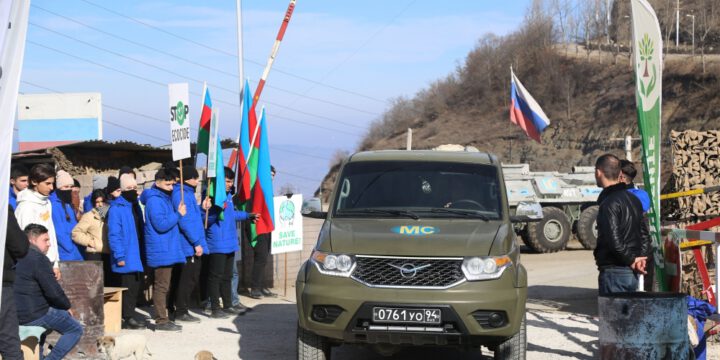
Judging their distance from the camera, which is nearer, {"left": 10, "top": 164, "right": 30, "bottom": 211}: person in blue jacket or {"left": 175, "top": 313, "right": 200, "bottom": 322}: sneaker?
{"left": 10, "top": 164, "right": 30, "bottom": 211}: person in blue jacket

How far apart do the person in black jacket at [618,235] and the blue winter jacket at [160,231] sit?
15.4 feet

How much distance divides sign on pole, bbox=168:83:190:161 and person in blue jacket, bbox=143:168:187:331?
58 centimetres

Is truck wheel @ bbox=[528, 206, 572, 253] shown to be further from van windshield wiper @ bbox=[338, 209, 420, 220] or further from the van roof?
van windshield wiper @ bbox=[338, 209, 420, 220]

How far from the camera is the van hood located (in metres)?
7.94

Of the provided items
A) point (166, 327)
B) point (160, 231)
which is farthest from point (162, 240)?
point (166, 327)

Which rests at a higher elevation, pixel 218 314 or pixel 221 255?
pixel 221 255

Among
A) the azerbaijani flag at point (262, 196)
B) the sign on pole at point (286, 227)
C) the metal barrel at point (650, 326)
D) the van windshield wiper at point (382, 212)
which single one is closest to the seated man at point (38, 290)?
the van windshield wiper at point (382, 212)

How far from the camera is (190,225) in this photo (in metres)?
11.5

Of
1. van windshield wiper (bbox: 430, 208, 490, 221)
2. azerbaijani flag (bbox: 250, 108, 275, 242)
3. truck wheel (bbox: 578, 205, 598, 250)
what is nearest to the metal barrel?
van windshield wiper (bbox: 430, 208, 490, 221)

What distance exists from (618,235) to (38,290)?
4.40 m

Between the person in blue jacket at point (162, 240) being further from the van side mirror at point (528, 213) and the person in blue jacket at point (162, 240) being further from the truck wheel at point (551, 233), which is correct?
the truck wheel at point (551, 233)

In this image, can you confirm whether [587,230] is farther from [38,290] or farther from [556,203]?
[38,290]

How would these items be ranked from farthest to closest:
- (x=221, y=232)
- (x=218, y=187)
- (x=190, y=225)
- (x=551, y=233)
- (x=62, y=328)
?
(x=551, y=233), (x=218, y=187), (x=221, y=232), (x=190, y=225), (x=62, y=328)

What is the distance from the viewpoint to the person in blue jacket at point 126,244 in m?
10.8
